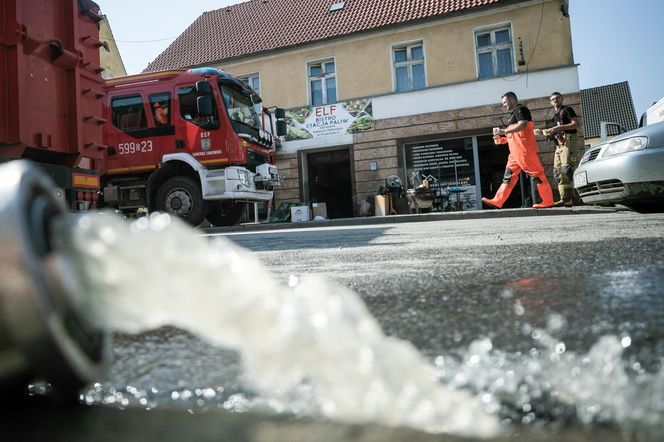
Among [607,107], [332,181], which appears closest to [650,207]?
[332,181]

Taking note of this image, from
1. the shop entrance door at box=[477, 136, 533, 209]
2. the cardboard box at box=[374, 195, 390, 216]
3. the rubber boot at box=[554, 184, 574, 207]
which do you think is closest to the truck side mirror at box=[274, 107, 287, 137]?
the cardboard box at box=[374, 195, 390, 216]

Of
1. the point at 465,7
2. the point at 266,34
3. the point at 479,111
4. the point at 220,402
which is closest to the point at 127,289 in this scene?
the point at 220,402

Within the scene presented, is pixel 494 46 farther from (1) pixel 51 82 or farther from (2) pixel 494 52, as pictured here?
(1) pixel 51 82

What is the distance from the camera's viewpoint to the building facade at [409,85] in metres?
13.8

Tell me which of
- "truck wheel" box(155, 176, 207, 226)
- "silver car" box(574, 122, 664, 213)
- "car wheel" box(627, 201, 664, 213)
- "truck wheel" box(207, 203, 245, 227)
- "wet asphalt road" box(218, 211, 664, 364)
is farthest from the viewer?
"truck wheel" box(207, 203, 245, 227)

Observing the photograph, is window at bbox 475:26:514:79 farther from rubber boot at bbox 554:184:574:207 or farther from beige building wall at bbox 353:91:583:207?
rubber boot at bbox 554:184:574:207

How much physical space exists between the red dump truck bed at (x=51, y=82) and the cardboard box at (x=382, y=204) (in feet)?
29.3

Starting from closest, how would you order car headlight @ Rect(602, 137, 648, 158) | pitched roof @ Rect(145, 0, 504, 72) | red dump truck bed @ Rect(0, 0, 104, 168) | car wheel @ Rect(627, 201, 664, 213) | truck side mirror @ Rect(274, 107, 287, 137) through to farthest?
red dump truck bed @ Rect(0, 0, 104, 168)
car headlight @ Rect(602, 137, 648, 158)
car wheel @ Rect(627, 201, 664, 213)
truck side mirror @ Rect(274, 107, 287, 137)
pitched roof @ Rect(145, 0, 504, 72)

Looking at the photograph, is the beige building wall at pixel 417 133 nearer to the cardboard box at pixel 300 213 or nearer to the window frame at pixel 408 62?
the window frame at pixel 408 62

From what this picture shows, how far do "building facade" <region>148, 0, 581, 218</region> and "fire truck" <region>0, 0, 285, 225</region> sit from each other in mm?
4461

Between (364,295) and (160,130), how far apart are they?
8535mm

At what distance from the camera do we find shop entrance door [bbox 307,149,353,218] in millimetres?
16266

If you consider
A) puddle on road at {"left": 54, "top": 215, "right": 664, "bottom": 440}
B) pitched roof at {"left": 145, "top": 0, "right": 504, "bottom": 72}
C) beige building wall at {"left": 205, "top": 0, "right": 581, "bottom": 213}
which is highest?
pitched roof at {"left": 145, "top": 0, "right": 504, "bottom": 72}

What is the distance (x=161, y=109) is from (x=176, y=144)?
2.33ft
